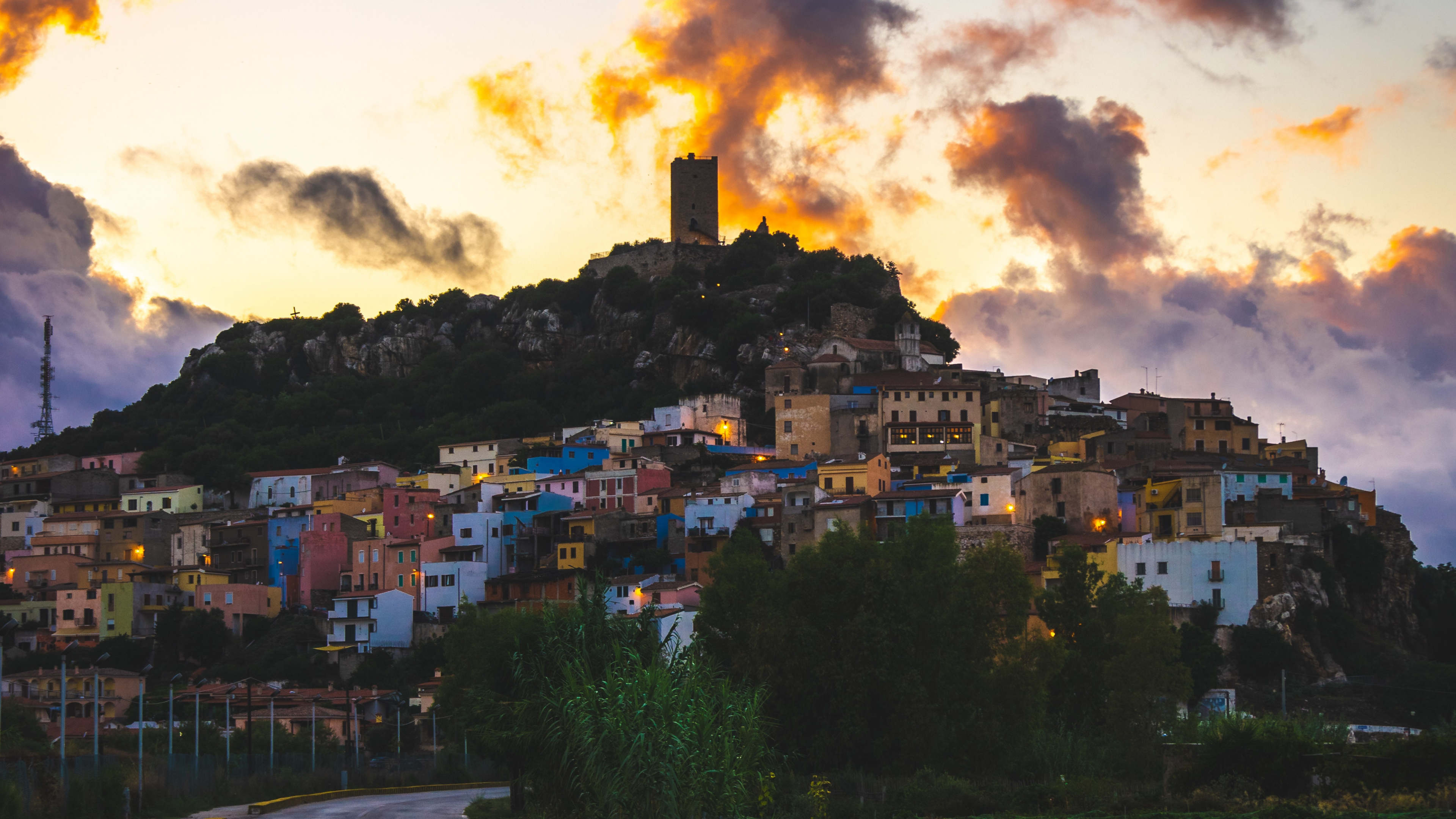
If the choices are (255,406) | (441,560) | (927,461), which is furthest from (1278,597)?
(255,406)

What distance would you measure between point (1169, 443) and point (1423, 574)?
1375cm

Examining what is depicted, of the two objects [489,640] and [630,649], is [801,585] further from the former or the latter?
[630,649]

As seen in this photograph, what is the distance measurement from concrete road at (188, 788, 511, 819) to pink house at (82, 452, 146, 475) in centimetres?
5634

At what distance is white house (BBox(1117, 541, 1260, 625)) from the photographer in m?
59.6

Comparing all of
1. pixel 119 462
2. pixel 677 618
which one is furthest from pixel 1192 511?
pixel 119 462

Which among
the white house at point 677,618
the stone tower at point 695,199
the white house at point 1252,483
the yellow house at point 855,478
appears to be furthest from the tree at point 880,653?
the stone tower at point 695,199

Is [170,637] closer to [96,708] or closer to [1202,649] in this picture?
[96,708]

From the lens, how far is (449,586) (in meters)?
69.9

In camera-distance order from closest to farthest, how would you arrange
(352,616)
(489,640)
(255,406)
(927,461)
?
(489,640) → (352,616) → (927,461) → (255,406)

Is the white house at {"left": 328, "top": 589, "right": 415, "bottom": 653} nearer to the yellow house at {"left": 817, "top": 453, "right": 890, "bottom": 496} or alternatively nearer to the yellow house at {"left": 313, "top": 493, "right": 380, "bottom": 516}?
the yellow house at {"left": 313, "top": 493, "right": 380, "bottom": 516}

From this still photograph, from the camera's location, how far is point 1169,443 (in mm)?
79562

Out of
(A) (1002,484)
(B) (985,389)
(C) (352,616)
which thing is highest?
(B) (985,389)

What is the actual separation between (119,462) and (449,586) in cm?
3341

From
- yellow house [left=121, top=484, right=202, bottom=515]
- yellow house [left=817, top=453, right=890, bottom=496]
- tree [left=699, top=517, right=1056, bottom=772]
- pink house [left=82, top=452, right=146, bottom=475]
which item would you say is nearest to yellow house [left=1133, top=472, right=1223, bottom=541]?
yellow house [left=817, top=453, right=890, bottom=496]
